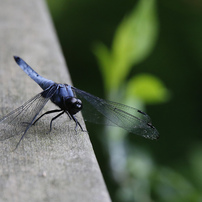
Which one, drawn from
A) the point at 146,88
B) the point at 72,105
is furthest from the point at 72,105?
the point at 146,88

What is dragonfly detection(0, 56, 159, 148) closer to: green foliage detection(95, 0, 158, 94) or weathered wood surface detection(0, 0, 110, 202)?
weathered wood surface detection(0, 0, 110, 202)

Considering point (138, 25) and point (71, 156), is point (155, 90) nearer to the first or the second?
point (138, 25)

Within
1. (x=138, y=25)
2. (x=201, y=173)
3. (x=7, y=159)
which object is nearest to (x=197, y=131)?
(x=201, y=173)

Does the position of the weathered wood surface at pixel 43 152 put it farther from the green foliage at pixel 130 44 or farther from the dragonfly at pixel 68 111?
the green foliage at pixel 130 44

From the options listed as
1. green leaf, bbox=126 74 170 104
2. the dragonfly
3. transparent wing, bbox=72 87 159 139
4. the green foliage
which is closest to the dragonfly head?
the dragonfly

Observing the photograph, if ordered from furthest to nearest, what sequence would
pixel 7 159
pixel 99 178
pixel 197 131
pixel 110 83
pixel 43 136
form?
1. pixel 197 131
2. pixel 110 83
3. pixel 43 136
4. pixel 7 159
5. pixel 99 178

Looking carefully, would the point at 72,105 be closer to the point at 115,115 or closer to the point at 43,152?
the point at 115,115

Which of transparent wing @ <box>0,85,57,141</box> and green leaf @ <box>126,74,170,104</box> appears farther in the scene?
green leaf @ <box>126,74,170,104</box>
